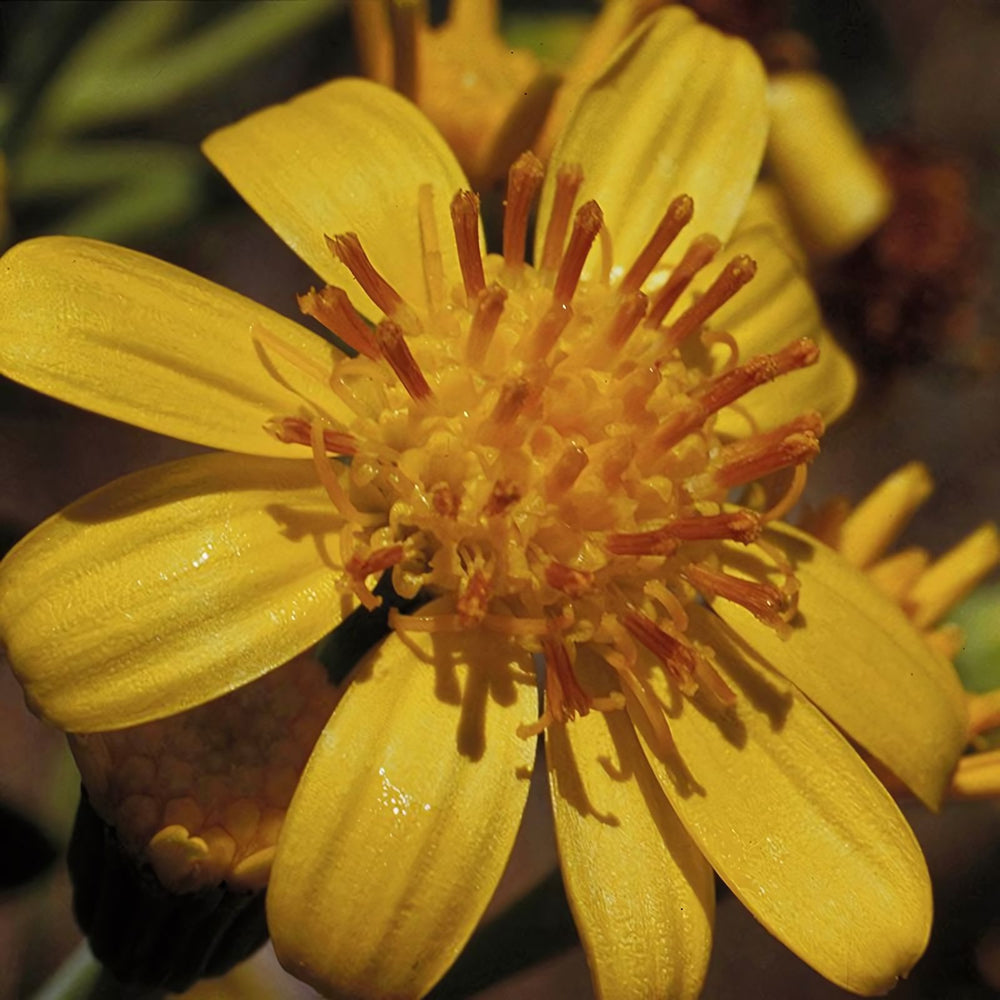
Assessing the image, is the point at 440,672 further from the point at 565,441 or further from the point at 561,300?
the point at 561,300

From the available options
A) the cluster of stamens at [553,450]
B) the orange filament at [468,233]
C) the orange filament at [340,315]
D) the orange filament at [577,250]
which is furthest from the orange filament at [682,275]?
the orange filament at [340,315]

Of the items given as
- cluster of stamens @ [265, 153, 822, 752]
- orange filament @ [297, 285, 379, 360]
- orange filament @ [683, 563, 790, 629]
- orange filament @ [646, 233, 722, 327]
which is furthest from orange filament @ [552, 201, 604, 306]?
orange filament @ [683, 563, 790, 629]

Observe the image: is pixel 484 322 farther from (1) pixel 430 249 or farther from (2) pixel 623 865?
(2) pixel 623 865

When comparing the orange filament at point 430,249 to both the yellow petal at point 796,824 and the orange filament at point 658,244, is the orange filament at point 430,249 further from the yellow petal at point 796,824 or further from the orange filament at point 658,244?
the yellow petal at point 796,824

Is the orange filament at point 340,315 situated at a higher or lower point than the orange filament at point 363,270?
lower

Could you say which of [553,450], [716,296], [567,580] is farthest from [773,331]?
[567,580]
